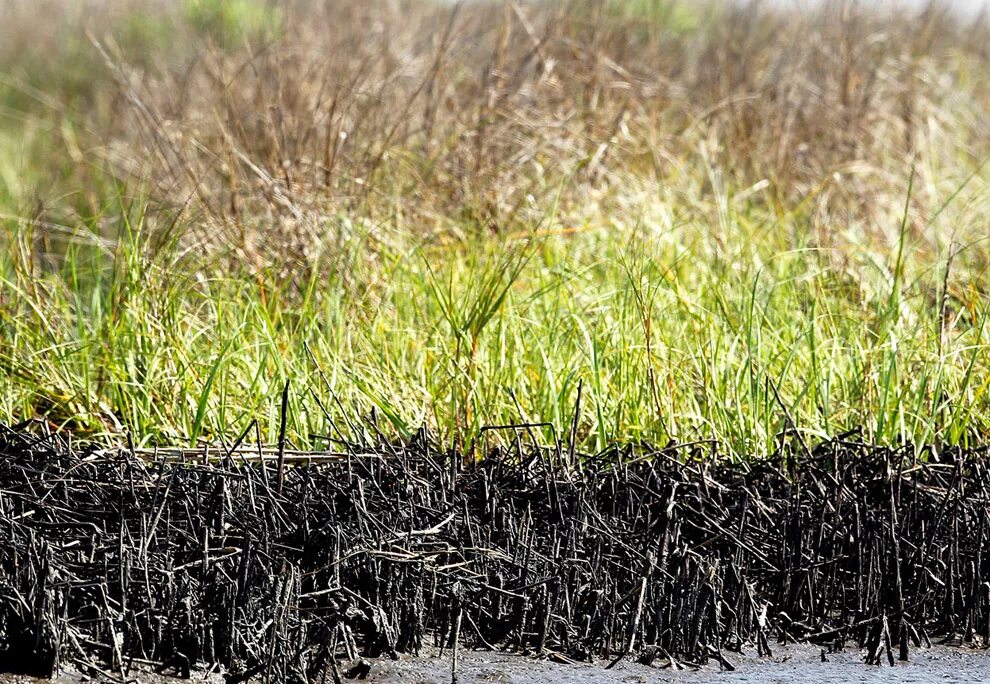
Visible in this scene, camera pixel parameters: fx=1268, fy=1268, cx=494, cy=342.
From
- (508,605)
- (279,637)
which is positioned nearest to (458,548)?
(508,605)

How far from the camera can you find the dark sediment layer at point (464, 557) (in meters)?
2.20

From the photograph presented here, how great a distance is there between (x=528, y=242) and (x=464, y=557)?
128 cm

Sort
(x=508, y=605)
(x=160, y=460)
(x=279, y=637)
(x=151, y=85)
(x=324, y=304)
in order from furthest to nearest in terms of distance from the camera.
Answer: (x=151, y=85)
(x=324, y=304)
(x=160, y=460)
(x=508, y=605)
(x=279, y=637)

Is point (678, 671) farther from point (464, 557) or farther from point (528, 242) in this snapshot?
point (528, 242)

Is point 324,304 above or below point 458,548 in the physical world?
above

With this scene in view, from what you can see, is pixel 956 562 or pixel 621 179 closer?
pixel 956 562

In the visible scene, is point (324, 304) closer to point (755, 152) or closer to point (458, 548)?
point (458, 548)

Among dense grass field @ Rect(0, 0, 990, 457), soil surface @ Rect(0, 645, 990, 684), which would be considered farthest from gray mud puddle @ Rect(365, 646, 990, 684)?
dense grass field @ Rect(0, 0, 990, 457)

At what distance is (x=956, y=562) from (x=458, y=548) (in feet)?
3.24

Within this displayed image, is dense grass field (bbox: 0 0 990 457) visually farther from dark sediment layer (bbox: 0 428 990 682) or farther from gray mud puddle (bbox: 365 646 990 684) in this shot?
gray mud puddle (bbox: 365 646 990 684)

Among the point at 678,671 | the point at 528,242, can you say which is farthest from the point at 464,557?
the point at 528,242

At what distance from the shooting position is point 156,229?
3.99 meters

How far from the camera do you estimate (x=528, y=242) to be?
3.47 m

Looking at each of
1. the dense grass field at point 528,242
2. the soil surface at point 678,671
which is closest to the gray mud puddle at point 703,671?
the soil surface at point 678,671
